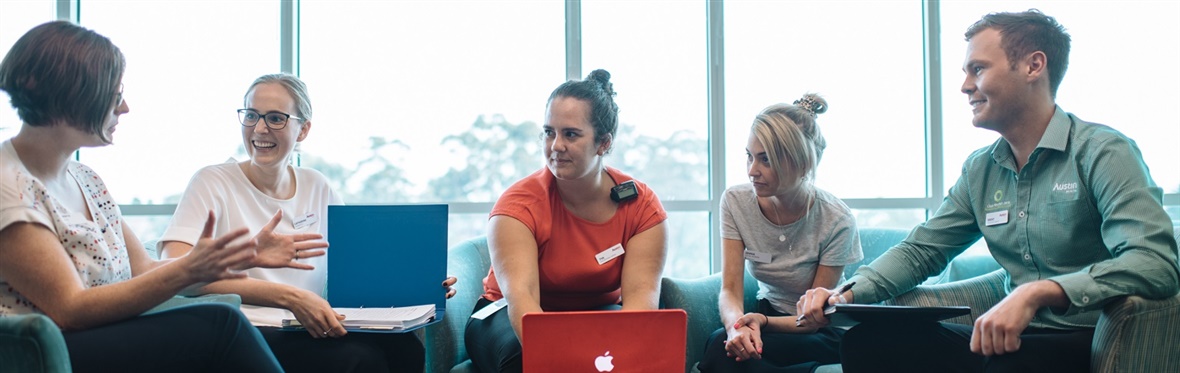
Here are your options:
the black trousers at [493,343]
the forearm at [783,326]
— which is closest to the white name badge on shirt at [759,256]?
the forearm at [783,326]

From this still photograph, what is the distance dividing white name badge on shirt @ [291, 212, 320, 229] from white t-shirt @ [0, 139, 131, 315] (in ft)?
1.99

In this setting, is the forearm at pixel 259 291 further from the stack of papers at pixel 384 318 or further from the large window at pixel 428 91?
the large window at pixel 428 91

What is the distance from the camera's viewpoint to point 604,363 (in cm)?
189

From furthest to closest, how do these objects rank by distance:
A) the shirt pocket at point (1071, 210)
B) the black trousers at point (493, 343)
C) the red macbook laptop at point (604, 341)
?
the black trousers at point (493, 343) < the shirt pocket at point (1071, 210) < the red macbook laptop at point (604, 341)

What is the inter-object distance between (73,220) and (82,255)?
8 cm

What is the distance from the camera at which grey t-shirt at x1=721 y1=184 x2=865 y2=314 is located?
257cm

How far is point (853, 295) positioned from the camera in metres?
2.22

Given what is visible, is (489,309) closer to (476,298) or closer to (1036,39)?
(476,298)

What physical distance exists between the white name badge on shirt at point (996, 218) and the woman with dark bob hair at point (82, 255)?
1812mm

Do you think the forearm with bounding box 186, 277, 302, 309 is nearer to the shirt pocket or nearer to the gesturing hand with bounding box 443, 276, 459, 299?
the gesturing hand with bounding box 443, 276, 459, 299

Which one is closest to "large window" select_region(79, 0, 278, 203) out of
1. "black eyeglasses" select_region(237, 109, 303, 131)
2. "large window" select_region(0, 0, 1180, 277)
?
"large window" select_region(0, 0, 1180, 277)

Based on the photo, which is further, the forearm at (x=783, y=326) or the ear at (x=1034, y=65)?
the forearm at (x=783, y=326)

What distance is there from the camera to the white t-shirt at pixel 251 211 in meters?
2.38

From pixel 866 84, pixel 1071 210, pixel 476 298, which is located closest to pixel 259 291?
pixel 476 298
